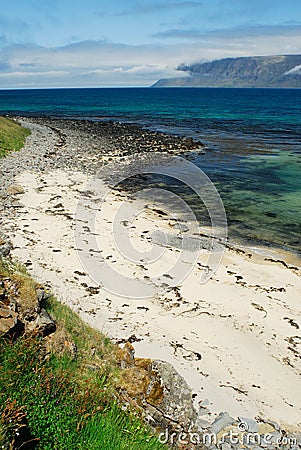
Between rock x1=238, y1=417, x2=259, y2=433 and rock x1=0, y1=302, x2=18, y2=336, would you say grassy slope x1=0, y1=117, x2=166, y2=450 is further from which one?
rock x1=238, y1=417, x2=259, y2=433

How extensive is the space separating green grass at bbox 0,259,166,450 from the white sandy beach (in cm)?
206

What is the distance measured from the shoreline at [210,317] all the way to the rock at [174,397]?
55 centimetres

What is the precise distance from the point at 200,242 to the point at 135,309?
6165 millimetres

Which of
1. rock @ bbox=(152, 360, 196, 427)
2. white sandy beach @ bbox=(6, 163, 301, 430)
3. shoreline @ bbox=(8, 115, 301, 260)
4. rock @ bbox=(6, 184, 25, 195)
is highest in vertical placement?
rock @ bbox=(152, 360, 196, 427)

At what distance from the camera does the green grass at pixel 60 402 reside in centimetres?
461

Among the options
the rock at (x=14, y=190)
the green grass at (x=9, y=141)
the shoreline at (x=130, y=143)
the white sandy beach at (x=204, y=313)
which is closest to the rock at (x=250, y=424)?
the white sandy beach at (x=204, y=313)

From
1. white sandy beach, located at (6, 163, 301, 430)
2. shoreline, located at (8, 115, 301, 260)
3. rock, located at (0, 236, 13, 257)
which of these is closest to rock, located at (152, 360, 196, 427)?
white sandy beach, located at (6, 163, 301, 430)

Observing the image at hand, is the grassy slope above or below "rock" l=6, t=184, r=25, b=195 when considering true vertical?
above

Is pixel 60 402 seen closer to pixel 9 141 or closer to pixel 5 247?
pixel 5 247

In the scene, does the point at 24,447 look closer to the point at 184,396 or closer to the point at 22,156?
the point at 184,396

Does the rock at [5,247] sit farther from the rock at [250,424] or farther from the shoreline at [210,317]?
the rock at [250,424]

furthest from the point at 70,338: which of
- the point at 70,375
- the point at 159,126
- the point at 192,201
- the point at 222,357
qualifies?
the point at 159,126

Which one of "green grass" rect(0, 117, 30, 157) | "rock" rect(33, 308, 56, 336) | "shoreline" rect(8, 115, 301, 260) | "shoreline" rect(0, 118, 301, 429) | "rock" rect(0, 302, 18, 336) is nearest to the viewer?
"rock" rect(0, 302, 18, 336)

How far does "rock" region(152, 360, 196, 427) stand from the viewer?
6.25 meters
